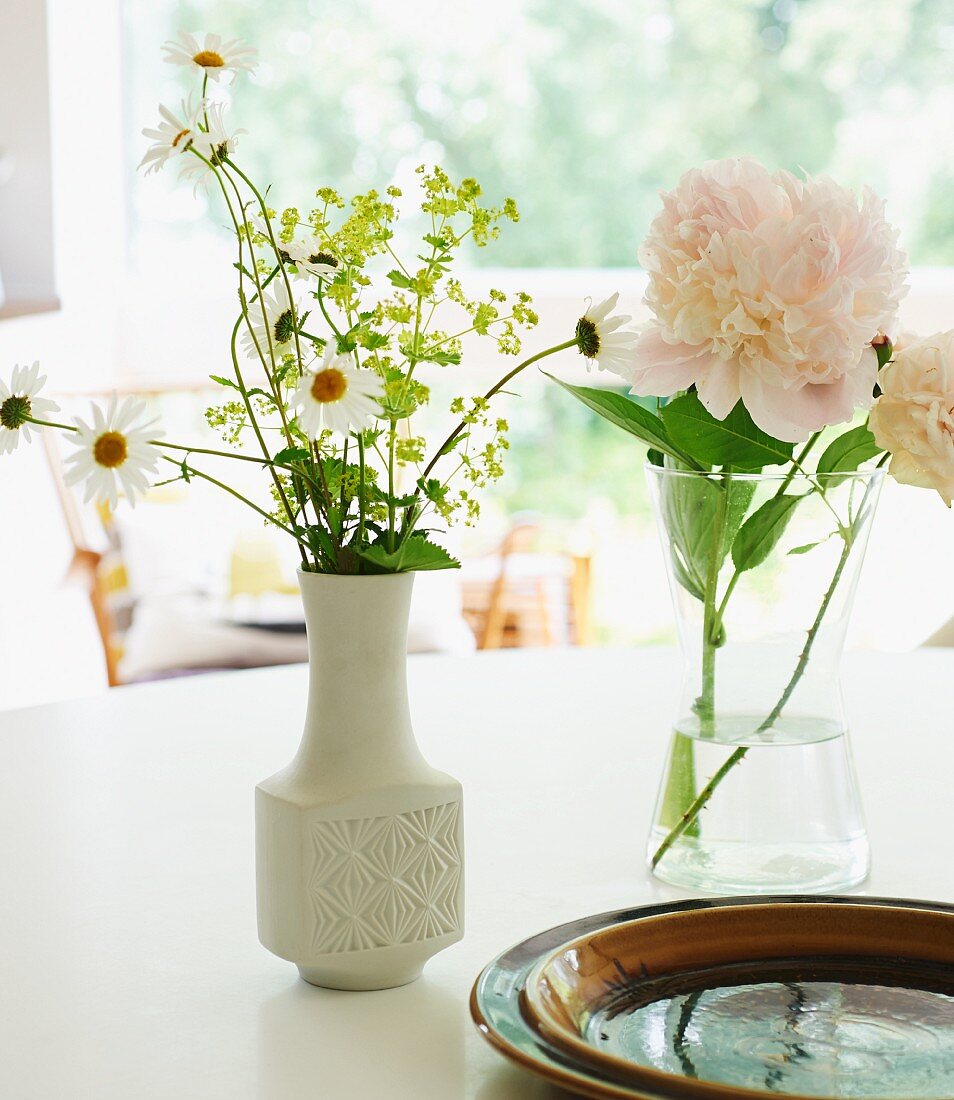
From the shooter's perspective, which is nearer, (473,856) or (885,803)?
(473,856)

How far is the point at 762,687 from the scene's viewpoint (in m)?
0.72

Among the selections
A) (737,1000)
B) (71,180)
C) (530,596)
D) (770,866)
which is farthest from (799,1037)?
(71,180)

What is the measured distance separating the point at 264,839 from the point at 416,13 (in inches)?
151

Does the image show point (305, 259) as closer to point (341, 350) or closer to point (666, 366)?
point (341, 350)

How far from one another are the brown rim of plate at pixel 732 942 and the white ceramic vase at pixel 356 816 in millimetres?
71

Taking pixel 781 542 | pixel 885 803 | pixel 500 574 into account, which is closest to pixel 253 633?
pixel 500 574

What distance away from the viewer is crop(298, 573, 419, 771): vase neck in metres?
0.60

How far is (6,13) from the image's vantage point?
334 cm

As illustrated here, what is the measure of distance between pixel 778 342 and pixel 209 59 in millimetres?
268

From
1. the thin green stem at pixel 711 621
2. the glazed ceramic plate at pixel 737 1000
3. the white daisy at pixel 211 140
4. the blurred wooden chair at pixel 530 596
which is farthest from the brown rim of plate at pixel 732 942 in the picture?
the blurred wooden chair at pixel 530 596

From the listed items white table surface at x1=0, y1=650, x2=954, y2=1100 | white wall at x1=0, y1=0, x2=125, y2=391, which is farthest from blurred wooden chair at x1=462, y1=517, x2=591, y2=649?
white table surface at x1=0, y1=650, x2=954, y2=1100

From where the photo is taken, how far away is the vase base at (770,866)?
0.72 meters

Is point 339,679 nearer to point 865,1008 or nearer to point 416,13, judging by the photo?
point 865,1008

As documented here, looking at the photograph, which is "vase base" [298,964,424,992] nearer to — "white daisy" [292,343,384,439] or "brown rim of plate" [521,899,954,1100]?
"brown rim of plate" [521,899,954,1100]
